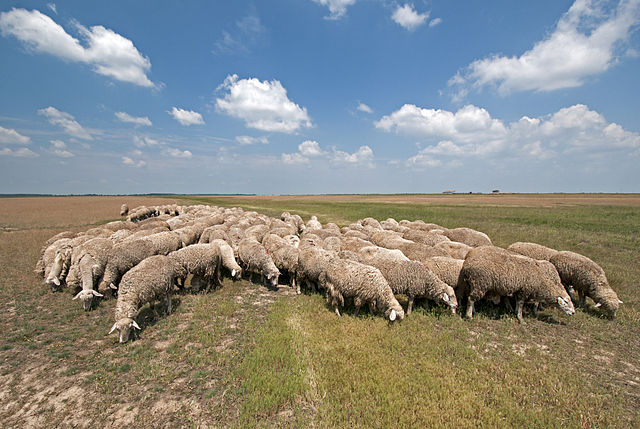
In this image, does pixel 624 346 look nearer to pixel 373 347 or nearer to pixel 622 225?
pixel 373 347

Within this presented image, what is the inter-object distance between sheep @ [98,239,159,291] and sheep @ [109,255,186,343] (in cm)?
180

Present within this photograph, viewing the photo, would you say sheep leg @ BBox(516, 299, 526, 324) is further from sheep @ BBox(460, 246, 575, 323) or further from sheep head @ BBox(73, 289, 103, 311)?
sheep head @ BBox(73, 289, 103, 311)

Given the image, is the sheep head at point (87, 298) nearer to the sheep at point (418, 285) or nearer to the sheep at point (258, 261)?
the sheep at point (258, 261)

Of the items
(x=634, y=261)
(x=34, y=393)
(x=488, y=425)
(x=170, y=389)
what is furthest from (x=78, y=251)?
(x=634, y=261)

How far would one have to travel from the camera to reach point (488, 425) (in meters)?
4.00

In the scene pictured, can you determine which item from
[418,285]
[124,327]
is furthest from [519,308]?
[124,327]

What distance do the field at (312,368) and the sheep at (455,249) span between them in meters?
3.13

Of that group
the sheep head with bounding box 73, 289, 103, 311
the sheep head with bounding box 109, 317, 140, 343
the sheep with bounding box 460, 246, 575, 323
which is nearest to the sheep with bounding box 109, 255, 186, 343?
the sheep head with bounding box 109, 317, 140, 343

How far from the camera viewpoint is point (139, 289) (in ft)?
22.9

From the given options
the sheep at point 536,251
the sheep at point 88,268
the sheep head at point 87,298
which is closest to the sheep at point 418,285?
the sheep at point 536,251

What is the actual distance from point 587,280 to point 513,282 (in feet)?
11.3

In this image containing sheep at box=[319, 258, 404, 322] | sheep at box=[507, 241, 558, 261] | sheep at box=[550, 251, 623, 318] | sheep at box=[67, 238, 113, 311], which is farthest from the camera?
sheep at box=[507, 241, 558, 261]

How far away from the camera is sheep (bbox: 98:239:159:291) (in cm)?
868

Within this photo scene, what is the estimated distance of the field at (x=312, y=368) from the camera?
421cm
